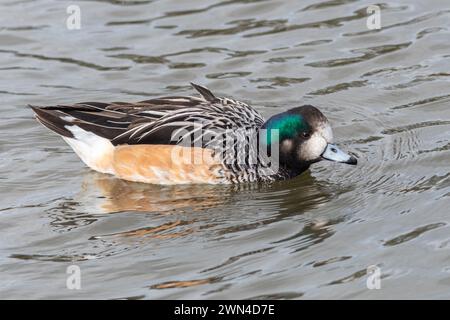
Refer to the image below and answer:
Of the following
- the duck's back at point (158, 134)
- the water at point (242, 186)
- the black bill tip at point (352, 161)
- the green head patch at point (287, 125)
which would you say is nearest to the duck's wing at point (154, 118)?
the duck's back at point (158, 134)

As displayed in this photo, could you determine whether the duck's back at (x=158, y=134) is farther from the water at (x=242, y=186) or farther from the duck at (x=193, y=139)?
the water at (x=242, y=186)

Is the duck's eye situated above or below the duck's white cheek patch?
above

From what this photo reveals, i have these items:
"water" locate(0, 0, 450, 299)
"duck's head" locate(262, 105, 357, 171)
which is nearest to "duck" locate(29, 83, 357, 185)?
"duck's head" locate(262, 105, 357, 171)

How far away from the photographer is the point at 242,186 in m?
10.8

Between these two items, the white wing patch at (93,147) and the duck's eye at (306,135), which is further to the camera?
the white wing patch at (93,147)

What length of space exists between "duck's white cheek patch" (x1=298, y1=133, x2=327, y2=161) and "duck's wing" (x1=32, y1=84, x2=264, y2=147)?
55 cm

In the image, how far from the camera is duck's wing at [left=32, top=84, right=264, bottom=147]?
427 inches

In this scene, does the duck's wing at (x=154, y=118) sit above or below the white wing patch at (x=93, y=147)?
above

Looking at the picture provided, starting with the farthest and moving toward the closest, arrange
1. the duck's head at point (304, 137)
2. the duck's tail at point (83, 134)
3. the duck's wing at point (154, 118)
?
the duck's tail at point (83, 134) → the duck's wing at point (154, 118) → the duck's head at point (304, 137)

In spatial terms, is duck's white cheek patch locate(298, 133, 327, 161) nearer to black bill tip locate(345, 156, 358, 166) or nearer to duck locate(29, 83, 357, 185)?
duck locate(29, 83, 357, 185)

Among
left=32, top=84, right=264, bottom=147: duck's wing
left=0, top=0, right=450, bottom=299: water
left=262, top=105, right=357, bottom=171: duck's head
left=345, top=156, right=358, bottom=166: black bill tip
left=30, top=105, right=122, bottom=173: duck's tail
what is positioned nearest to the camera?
left=0, top=0, right=450, bottom=299: water

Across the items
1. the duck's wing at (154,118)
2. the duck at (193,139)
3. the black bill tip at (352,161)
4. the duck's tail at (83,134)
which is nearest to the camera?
the black bill tip at (352,161)

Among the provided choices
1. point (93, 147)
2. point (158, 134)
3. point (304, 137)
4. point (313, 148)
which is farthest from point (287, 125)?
point (93, 147)

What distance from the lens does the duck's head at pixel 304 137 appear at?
1054cm
